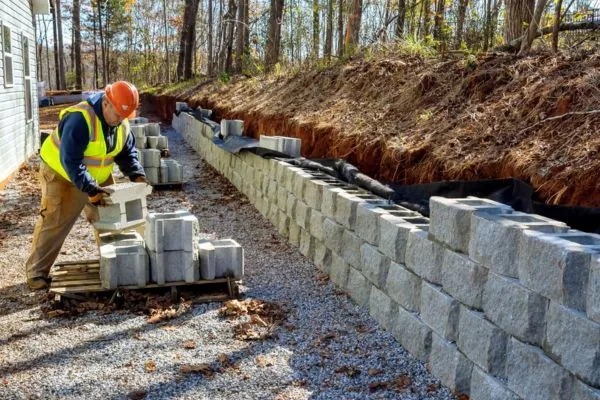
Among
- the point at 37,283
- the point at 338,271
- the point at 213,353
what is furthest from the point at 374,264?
the point at 37,283

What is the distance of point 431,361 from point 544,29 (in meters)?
5.74

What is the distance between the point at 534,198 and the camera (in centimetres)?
466

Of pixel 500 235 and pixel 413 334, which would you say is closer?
pixel 500 235

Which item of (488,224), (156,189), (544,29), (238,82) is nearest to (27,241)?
(156,189)

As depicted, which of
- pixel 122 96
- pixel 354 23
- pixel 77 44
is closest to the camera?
pixel 122 96

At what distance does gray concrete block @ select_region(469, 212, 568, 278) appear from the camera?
321 centimetres

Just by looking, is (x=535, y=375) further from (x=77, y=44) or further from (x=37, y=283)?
(x=77, y=44)

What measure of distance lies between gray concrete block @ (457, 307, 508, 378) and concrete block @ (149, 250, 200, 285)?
270 centimetres

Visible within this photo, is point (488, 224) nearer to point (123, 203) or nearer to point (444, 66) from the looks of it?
point (123, 203)

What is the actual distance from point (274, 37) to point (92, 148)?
15431 millimetres

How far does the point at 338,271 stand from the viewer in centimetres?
598

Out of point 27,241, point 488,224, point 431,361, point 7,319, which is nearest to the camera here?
point 488,224

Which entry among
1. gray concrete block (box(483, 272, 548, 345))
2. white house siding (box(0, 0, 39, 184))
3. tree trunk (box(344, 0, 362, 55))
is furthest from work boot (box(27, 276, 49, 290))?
tree trunk (box(344, 0, 362, 55))

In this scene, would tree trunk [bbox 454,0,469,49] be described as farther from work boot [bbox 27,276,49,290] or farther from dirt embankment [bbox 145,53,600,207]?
work boot [bbox 27,276,49,290]
